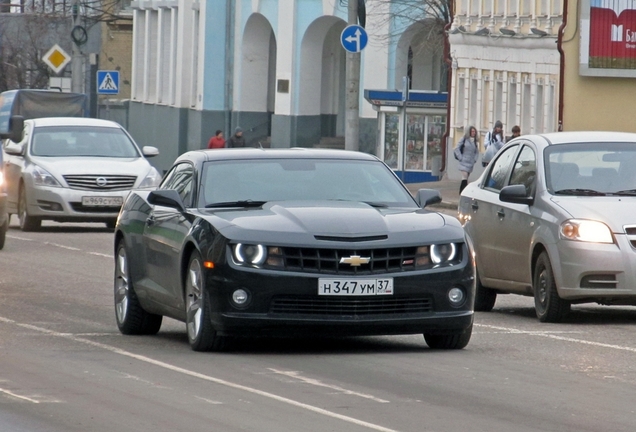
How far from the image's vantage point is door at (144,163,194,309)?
11898mm

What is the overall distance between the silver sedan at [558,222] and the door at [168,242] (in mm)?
2992

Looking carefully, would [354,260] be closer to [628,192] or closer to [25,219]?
[628,192]

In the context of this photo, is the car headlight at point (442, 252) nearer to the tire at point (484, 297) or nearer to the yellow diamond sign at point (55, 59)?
the tire at point (484, 297)

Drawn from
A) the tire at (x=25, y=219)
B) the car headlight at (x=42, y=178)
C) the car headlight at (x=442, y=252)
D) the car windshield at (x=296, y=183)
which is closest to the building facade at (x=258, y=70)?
the tire at (x=25, y=219)

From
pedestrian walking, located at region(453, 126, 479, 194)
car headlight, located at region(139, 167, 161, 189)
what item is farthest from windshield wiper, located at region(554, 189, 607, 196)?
pedestrian walking, located at region(453, 126, 479, 194)

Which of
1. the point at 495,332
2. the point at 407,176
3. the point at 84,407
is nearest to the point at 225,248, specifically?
the point at 84,407

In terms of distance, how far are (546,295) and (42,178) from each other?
1378cm

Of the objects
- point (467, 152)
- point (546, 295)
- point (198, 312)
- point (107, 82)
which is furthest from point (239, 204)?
point (107, 82)

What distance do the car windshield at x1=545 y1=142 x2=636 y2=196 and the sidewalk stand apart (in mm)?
24198

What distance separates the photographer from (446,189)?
46500mm

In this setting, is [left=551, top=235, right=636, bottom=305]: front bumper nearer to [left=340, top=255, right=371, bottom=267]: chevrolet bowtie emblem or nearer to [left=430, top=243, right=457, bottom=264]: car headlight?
[left=430, top=243, right=457, bottom=264]: car headlight

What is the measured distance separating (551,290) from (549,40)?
34.2 meters

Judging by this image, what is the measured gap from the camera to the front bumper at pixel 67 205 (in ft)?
86.9

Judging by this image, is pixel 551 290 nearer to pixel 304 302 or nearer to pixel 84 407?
pixel 304 302
